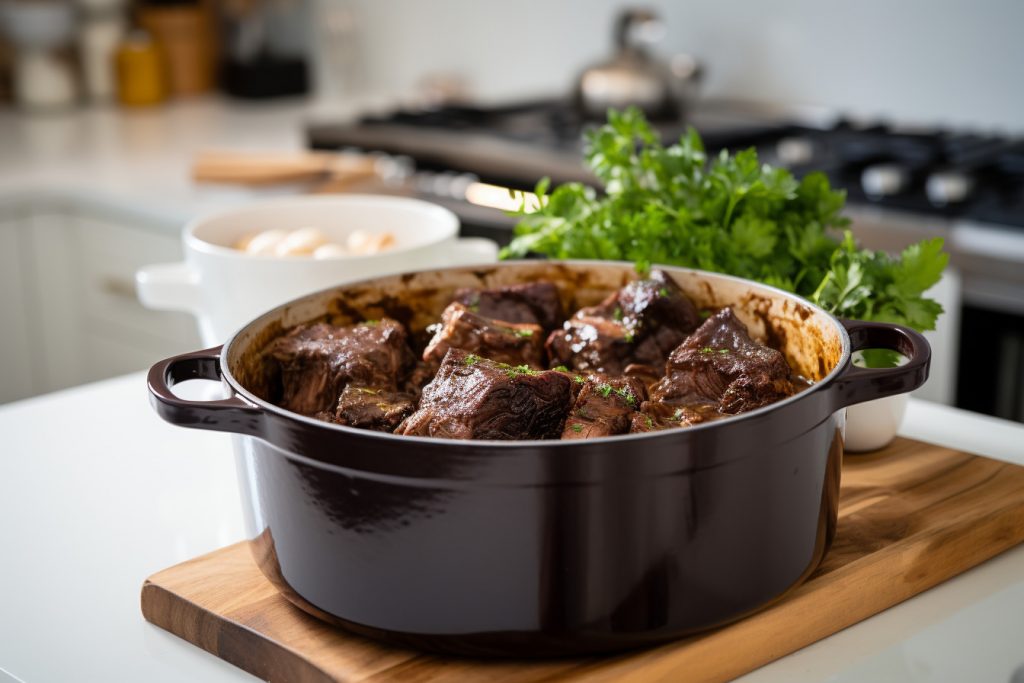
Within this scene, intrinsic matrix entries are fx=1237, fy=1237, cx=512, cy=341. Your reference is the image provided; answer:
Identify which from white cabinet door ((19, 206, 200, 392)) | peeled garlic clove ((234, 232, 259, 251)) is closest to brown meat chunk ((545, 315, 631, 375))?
peeled garlic clove ((234, 232, 259, 251))

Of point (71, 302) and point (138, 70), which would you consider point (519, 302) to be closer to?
point (71, 302)

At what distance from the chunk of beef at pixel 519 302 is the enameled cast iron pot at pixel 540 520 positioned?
0.27 metres

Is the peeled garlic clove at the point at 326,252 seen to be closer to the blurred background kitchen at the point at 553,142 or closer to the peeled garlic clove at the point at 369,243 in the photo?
the peeled garlic clove at the point at 369,243

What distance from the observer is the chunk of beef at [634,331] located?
38.8 inches

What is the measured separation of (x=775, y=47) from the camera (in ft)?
9.26

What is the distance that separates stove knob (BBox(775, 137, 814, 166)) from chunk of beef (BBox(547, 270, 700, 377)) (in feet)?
4.23

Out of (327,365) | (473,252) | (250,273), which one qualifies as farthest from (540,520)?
(473,252)

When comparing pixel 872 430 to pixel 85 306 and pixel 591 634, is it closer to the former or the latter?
pixel 591 634

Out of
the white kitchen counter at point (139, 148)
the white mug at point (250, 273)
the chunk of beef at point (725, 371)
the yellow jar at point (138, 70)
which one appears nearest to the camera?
the chunk of beef at point (725, 371)

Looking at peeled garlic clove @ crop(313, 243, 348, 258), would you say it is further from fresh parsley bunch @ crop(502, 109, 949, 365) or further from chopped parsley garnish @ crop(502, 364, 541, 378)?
chopped parsley garnish @ crop(502, 364, 541, 378)

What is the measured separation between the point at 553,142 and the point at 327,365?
5.33 ft


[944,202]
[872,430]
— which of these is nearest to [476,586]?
[872,430]

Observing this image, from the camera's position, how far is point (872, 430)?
1036 mm

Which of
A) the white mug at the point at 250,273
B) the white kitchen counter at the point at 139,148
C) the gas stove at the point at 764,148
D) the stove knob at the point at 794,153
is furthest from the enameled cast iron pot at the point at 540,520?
the white kitchen counter at the point at 139,148
